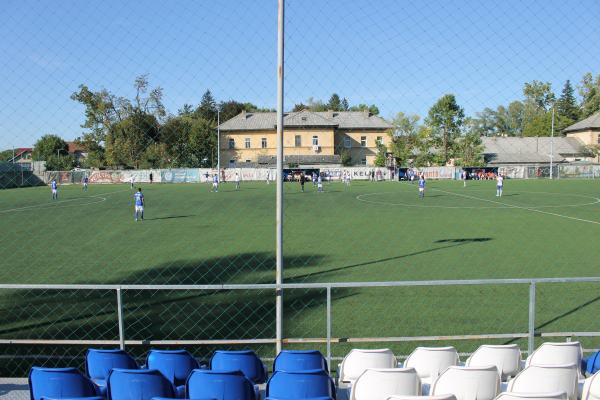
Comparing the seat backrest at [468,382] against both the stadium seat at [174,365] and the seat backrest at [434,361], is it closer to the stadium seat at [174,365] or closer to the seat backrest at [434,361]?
the seat backrest at [434,361]

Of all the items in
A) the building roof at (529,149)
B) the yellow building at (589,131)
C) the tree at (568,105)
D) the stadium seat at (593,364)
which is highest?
the tree at (568,105)

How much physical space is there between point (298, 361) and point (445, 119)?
56.5 m

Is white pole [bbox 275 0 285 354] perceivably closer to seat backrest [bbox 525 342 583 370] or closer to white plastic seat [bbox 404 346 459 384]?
white plastic seat [bbox 404 346 459 384]

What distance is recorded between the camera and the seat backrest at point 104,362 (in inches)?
239

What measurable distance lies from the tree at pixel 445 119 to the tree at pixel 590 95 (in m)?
24.0

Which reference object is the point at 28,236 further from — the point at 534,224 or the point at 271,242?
the point at 534,224

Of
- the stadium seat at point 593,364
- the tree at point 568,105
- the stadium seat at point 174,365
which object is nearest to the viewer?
the stadium seat at point 174,365

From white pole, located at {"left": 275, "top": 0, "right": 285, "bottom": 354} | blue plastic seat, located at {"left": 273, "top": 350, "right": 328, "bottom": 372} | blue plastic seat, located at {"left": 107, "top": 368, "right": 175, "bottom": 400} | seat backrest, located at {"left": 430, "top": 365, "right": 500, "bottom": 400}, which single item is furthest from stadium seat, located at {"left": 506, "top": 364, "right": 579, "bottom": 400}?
white pole, located at {"left": 275, "top": 0, "right": 285, "bottom": 354}

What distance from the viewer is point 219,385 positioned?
500 cm

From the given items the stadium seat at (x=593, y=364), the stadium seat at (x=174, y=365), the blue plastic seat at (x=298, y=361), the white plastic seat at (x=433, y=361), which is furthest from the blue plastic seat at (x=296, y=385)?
the stadium seat at (x=593, y=364)

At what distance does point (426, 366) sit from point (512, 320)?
5.09 meters

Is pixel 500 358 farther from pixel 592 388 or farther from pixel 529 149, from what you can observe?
pixel 529 149

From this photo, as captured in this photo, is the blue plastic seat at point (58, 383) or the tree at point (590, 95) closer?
the blue plastic seat at point (58, 383)

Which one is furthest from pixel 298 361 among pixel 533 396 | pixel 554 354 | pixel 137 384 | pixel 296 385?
pixel 554 354
